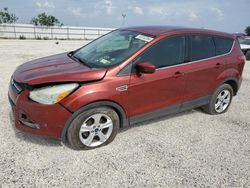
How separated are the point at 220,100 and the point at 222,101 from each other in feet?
0.25

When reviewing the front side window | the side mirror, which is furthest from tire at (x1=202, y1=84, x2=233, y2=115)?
the side mirror

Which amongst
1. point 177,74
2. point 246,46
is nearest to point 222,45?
point 177,74

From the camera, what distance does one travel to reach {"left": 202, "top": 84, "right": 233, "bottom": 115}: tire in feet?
14.3

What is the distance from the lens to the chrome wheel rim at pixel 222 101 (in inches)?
177

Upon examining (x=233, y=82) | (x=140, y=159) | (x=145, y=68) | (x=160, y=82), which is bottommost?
(x=140, y=159)

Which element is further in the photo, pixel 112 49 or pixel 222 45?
pixel 222 45

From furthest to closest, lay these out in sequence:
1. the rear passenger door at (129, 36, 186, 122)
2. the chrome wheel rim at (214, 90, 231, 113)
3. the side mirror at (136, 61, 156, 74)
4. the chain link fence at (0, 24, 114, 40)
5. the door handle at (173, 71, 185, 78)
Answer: the chain link fence at (0, 24, 114, 40) < the chrome wheel rim at (214, 90, 231, 113) < the door handle at (173, 71, 185, 78) < the rear passenger door at (129, 36, 186, 122) < the side mirror at (136, 61, 156, 74)

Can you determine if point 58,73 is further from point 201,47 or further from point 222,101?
point 222,101

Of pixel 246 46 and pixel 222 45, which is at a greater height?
pixel 222 45

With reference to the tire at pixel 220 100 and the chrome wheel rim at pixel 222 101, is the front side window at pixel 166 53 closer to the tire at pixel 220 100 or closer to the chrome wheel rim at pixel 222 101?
the tire at pixel 220 100

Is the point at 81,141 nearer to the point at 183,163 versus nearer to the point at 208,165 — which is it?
the point at 183,163

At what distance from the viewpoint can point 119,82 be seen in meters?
3.01

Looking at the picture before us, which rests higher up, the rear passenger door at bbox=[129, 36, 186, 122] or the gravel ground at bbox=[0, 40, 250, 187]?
the rear passenger door at bbox=[129, 36, 186, 122]

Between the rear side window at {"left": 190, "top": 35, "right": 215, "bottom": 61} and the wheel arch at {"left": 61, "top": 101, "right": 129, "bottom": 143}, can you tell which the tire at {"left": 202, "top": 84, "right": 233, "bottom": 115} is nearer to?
the rear side window at {"left": 190, "top": 35, "right": 215, "bottom": 61}
